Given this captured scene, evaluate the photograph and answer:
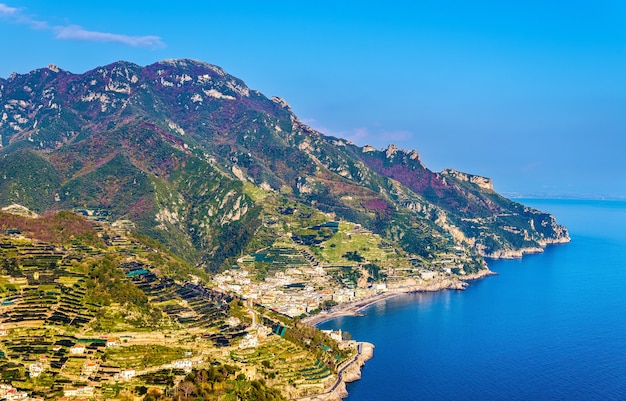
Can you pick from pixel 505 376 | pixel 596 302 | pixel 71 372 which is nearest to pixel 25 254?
pixel 71 372

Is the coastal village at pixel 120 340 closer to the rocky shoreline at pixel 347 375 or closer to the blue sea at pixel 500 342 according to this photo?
the rocky shoreline at pixel 347 375

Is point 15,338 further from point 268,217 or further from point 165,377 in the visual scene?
point 268,217

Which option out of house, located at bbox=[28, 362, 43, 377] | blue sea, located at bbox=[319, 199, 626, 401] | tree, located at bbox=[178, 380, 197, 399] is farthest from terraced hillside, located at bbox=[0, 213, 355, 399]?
blue sea, located at bbox=[319, 199, 626, 401]

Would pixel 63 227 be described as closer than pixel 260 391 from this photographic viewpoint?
No

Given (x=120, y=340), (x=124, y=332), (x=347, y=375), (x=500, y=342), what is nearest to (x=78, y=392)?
(x=120, y=340)

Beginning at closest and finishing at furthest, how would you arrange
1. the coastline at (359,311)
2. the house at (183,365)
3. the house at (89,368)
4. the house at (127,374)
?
the house at (89,368) < the house at (127,374) < the house at (183,365) < the coastline at (359,311)

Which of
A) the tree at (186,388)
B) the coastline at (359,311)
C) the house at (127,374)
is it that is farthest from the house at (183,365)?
the coastline at (359,311)

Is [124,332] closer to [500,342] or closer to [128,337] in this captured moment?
[128,337]

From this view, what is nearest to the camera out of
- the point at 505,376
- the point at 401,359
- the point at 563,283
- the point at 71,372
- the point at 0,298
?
the point at 71,372
